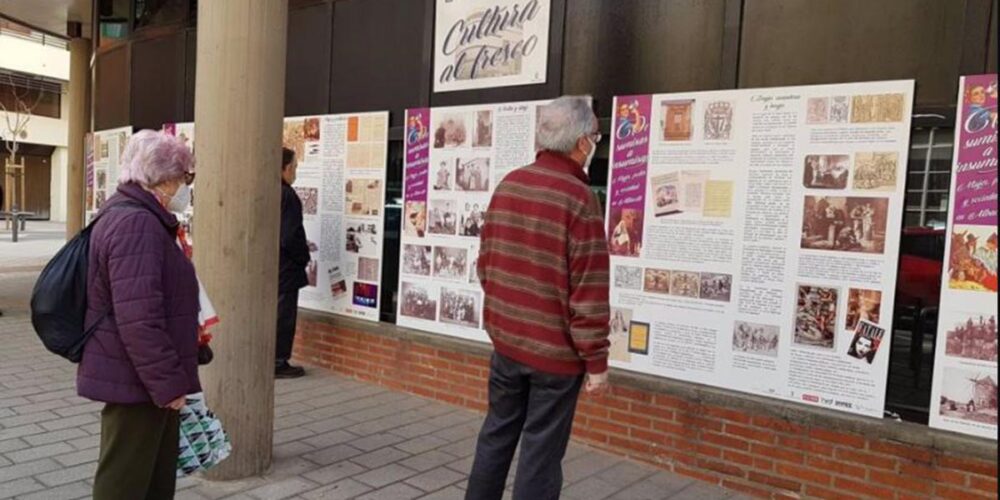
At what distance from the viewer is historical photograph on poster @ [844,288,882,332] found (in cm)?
373

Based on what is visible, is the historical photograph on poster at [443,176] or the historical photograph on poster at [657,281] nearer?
the historical photograph on poster at [657,281]

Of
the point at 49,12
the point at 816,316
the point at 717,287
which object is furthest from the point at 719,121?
the point at 49,12

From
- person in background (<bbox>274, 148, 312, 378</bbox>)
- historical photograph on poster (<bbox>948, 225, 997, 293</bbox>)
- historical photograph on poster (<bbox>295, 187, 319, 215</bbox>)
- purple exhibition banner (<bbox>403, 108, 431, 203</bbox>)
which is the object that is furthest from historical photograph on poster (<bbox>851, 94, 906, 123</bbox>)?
historical photograph on poster (<bbox>295, 187, 319, 215</bbox>)

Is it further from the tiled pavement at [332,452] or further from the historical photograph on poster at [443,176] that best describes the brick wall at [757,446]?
the historical photograph on poster at [443,176]

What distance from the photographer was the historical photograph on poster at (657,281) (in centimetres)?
439

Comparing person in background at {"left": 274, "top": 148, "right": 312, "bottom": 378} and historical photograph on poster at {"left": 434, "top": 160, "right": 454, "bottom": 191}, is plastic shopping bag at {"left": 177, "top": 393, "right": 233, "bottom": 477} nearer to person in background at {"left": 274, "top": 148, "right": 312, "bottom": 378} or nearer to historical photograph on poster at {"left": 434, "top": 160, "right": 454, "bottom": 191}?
historical photograph on poster at {"left": 434, "top": 160, "right": 454, "bottom": 191}

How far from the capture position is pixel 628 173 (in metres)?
4.55

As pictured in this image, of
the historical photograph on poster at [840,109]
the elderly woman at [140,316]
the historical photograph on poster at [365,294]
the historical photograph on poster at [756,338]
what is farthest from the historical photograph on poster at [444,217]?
the elderly woman at [140,316]

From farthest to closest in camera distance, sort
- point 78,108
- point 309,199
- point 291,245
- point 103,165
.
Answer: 1. point 78,108
2. point 103,165
3. point 309,199
4. point 291,245

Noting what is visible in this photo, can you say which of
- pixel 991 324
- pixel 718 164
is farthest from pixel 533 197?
pixel 991 324

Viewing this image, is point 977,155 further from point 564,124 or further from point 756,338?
point 564,124

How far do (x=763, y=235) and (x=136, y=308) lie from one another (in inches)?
119

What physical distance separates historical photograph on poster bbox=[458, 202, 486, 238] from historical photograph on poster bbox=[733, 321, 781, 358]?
1942 mm

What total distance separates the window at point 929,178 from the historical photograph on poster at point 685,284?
3.56 ft
